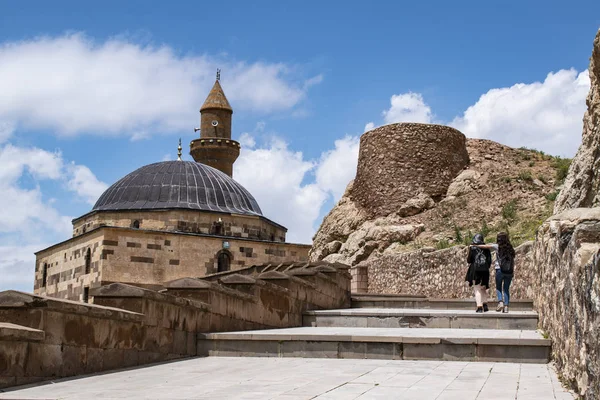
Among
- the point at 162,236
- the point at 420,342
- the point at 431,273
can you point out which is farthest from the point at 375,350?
the point at 162,236

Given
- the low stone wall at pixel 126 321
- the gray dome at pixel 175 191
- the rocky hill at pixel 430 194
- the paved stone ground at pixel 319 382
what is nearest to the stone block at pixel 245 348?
the low stone wall at pixel 126 321

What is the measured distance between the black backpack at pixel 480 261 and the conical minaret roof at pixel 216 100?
29913 millimetres

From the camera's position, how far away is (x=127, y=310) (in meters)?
7.81

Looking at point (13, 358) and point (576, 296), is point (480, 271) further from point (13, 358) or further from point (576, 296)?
point (13, 358)

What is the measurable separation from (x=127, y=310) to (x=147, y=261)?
18946 mm

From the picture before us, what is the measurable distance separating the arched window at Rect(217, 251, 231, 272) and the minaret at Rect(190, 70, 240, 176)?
12068mm

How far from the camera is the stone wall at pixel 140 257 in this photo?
2578 centimetres

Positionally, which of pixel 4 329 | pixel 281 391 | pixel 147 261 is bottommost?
pixel 281 391

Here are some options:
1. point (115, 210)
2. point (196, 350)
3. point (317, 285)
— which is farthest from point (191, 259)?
point (196, 350)

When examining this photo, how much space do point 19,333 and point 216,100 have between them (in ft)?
118

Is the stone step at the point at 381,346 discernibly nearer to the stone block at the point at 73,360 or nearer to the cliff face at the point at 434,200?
the stone block at the point at 73,360

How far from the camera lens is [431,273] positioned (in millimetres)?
20109

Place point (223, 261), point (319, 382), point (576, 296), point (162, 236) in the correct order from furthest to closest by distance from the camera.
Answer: point (223, 261) < point (162, 236) < point (319, 382) < point (576, 296)

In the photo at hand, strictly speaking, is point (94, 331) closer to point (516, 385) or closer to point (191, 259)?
point (516, 385)
